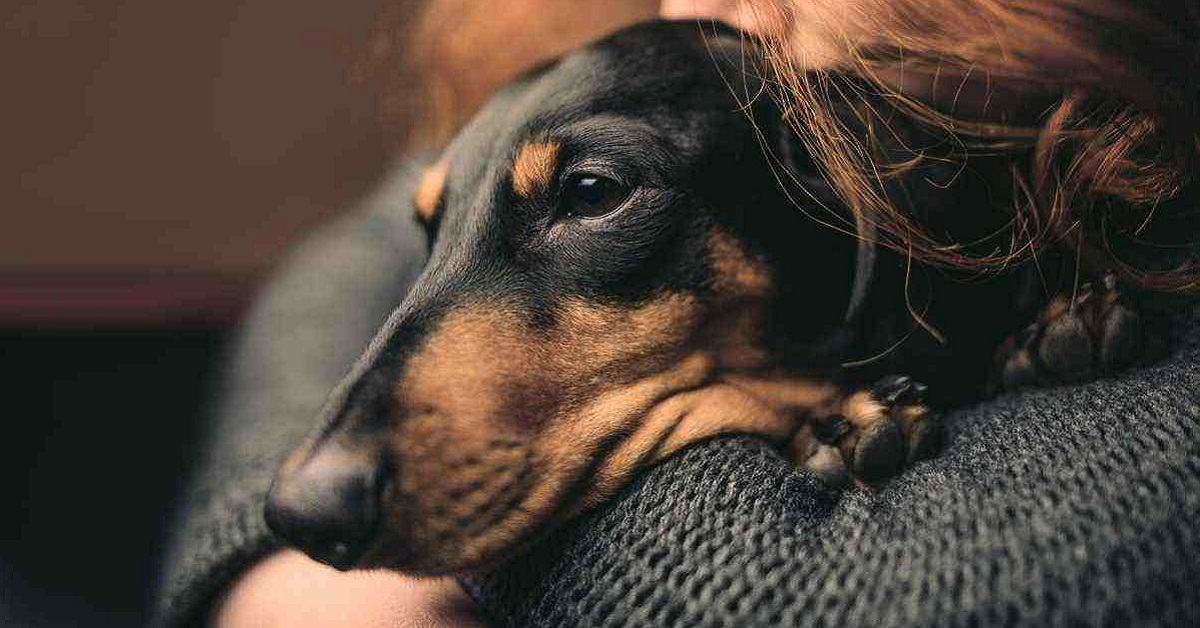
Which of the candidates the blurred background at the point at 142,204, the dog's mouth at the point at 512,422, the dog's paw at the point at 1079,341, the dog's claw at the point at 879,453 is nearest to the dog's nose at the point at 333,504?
the dog's mouth at the point at 512,422

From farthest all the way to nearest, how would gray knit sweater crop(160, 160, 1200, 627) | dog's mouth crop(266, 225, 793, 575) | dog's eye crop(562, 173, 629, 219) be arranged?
1. dog's eye crop(562, 173, 629, 219)
2. dog's mouth crop(266, 225, 793, 575)
3. gray knit sweater crop(160, 160, 1200, 627)

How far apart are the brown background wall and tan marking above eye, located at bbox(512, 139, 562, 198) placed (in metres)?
0.98

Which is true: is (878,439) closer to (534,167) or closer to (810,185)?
(810,185)

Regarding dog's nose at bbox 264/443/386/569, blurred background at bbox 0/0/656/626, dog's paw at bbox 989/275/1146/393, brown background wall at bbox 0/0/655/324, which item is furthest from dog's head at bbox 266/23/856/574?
brown background wall at bbox 0/0/655/324

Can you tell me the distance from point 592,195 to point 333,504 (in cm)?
36

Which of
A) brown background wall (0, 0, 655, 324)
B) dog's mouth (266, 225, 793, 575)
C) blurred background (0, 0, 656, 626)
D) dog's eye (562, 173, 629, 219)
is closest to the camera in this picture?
dog's mouth (266, 225, 793, 575)

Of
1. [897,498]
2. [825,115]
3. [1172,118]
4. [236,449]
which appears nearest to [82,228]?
[236,449]

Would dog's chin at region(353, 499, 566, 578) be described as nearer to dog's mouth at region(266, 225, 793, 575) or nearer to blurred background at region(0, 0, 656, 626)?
dog's mouth at region(266, 225, 793, 575)

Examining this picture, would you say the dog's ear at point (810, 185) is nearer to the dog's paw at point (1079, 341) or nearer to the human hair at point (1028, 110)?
the human hair at point (1028, 110)

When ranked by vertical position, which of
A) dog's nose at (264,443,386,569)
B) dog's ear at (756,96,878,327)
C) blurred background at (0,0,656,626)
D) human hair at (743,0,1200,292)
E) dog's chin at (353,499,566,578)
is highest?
human hair at (743,0,1200,292)

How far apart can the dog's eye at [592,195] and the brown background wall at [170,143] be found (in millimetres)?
1016

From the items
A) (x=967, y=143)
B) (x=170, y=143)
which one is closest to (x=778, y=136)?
(x=967, y=143)

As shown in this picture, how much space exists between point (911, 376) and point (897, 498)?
0.22 m

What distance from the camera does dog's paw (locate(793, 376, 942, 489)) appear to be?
830 mm
